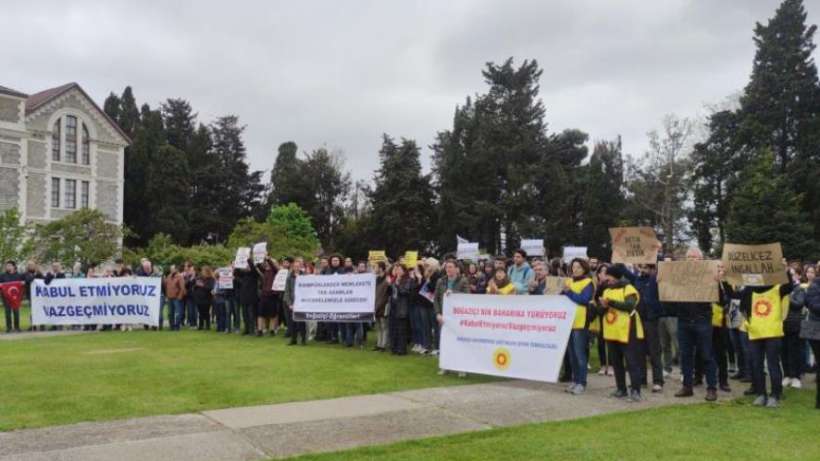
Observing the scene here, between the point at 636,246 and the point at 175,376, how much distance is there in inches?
297

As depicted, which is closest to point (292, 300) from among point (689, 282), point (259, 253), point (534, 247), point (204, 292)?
point (259, 253)

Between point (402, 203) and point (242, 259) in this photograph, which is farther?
point (402, 203)

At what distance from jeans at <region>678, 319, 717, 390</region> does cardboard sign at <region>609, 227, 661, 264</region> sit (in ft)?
4.88

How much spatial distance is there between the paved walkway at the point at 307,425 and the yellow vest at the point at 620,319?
0.86m

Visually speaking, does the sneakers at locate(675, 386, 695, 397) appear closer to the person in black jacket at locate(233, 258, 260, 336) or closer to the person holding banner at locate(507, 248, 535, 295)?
the person holding banner at locate(507, 248, 535, 295)

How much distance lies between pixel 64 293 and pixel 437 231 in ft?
152

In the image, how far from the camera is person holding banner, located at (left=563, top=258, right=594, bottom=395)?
10008 millimetres

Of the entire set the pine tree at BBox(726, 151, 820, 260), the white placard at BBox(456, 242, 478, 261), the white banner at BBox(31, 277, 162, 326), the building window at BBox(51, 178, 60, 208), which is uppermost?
the building window at BBox(51, 178, 60, 208)

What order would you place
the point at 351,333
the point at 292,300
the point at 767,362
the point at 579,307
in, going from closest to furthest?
1. the point at 767,362
2. the point at 579,307
3. the point at 351,333
4. the point at 292,300

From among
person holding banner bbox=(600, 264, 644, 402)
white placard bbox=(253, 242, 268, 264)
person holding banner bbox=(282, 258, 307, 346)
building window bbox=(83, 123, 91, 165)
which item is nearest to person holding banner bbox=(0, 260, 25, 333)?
white placard bbox=(253, 242, 268, 264)

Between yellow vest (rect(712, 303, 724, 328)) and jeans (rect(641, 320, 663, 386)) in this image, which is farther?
yellow vest (rect(712, 303, 724, 328))

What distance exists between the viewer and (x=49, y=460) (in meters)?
6.47

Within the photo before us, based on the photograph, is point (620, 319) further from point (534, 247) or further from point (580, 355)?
point (534, 247)

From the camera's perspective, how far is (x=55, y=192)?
192ft
